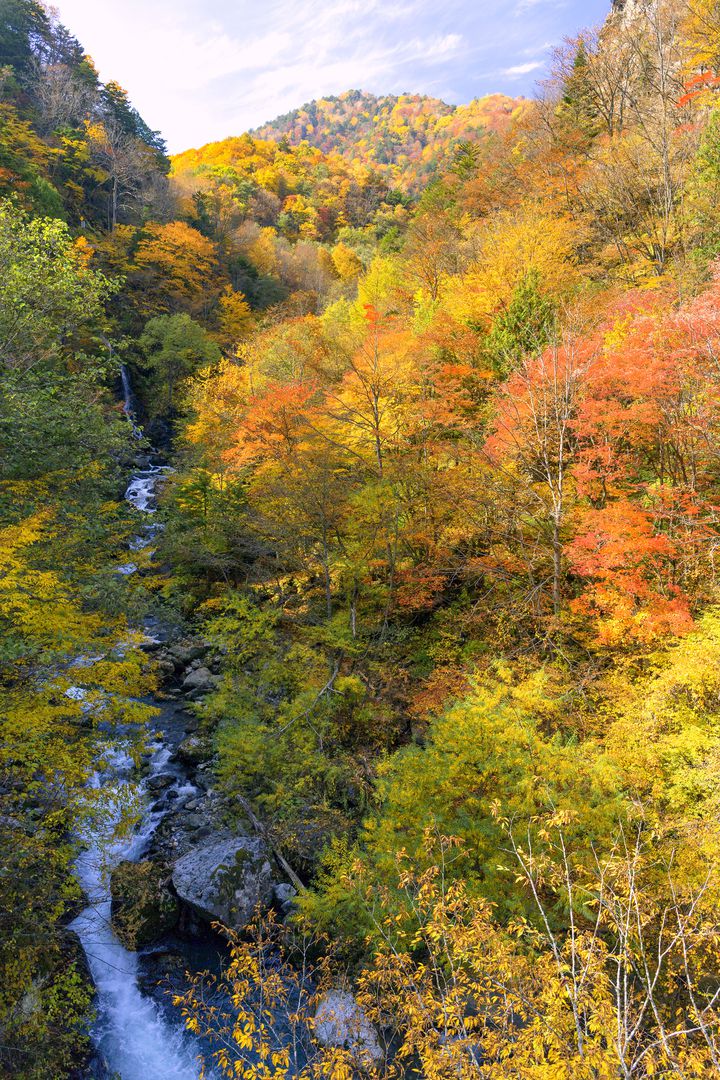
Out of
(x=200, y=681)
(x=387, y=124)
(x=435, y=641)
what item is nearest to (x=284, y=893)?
(x=435, y=641)

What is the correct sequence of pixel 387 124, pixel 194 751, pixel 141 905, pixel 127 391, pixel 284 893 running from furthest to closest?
pixel 387 124, pixel 127 391, pixel 194 751, pixel 284 893, pixel 141 905

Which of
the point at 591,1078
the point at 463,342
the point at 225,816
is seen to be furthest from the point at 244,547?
the point at 591,1078

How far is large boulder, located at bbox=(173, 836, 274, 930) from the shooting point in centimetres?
852

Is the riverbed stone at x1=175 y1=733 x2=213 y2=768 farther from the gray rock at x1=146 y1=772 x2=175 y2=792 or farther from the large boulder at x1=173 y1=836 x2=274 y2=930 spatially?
the large boulder at x1=173 y1=836 x2=274 y2=930

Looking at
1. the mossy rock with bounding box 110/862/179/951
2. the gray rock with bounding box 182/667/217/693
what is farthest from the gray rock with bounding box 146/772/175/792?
the gray rock with bounding box 182/667/217/693

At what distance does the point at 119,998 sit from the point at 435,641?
8913 mm

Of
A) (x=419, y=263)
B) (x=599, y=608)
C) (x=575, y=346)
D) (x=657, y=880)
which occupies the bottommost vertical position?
(x=657, y=880)

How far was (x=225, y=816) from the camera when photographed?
10273mm

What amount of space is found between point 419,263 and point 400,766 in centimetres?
2570

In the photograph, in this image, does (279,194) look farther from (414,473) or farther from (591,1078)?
(591,1078)

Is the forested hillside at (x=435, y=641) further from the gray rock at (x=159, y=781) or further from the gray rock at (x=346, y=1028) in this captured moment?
the gray rock at (x=159, y=781)

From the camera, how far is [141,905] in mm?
8664

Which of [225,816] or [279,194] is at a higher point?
[279,194]

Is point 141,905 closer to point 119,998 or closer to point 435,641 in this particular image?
point 119,998
